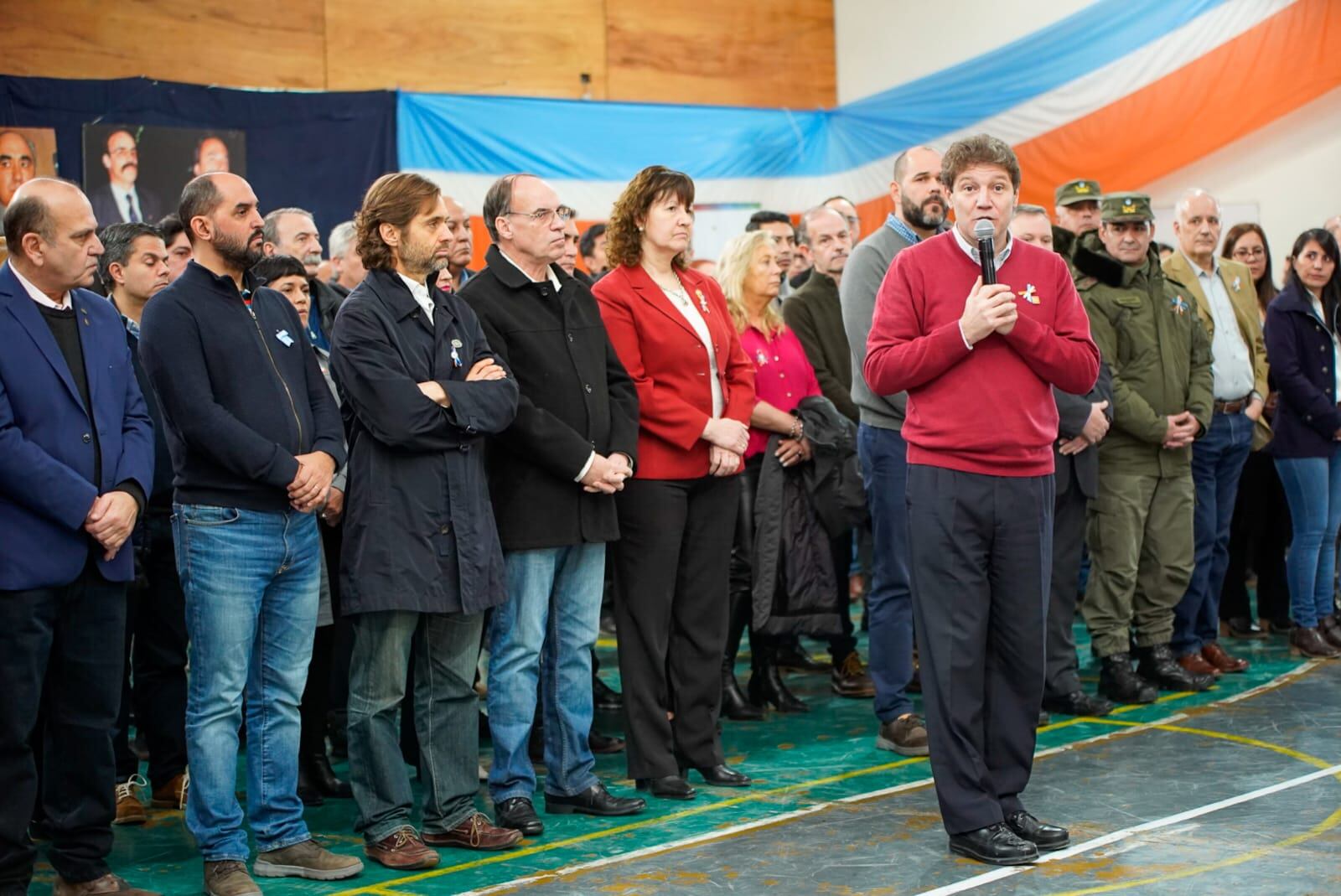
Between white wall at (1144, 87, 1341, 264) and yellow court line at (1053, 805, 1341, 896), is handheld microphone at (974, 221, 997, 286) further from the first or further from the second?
white wall at (1144, 87, 1341, 264)

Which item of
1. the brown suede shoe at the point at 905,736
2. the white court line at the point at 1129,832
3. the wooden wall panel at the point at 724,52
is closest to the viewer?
Result: the white court line at the point at 1129,832

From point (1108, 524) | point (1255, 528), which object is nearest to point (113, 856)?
point (1108, 524)

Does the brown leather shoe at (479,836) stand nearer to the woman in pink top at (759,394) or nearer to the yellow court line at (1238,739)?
the woman in pink top at (759,394)

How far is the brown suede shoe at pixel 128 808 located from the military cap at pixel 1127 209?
4.00 metres

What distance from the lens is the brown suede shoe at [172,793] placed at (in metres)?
4.50

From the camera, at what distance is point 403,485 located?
385cm

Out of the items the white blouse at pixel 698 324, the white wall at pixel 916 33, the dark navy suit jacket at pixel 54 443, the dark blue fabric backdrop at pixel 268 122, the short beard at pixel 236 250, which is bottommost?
the dark navy suit jacket at pixel 54 443

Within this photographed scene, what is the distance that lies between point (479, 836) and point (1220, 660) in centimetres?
341

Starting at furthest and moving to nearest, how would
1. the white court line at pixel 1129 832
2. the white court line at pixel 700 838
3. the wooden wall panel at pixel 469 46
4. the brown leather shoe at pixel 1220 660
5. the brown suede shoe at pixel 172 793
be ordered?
the wooden wall panel at pixel 469 46, the brown leather shoe at pixel 1220 660, the brown suede shoe at pixel 172 793, the white court line at pixel 700 838, the white court line at pixel 1129 832

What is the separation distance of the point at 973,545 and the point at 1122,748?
1454mm

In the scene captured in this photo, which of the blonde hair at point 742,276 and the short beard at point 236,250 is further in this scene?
the blonde hair at point 742,276

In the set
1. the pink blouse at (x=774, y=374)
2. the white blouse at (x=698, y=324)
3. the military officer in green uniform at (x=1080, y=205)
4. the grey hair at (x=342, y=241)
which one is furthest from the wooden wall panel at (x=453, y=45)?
the white blouse at (x=698, y=324)

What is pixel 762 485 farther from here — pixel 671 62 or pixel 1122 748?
pixel 671 62

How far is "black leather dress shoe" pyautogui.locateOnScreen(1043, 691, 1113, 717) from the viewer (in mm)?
5355
